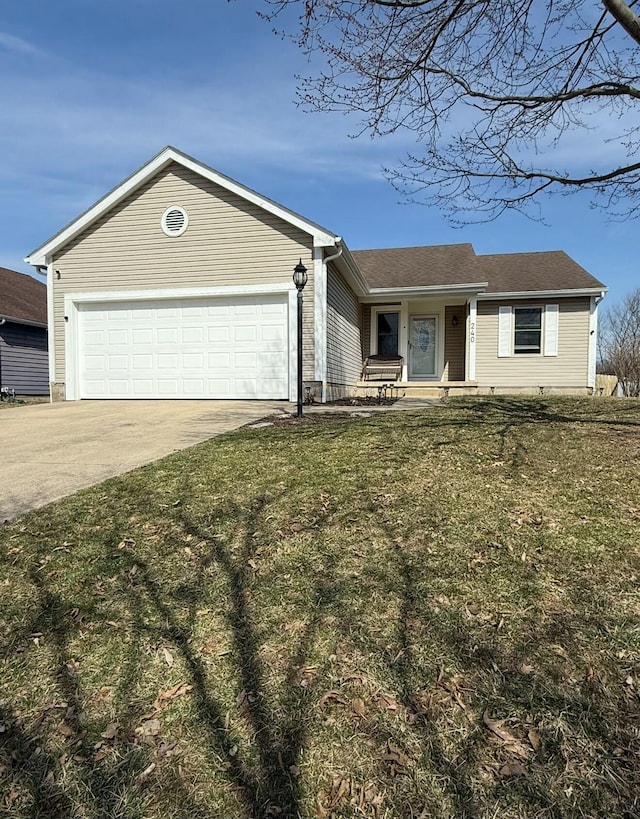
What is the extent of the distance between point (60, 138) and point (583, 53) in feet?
44.1

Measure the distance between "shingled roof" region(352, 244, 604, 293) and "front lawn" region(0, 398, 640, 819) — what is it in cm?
1080

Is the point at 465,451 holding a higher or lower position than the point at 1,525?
higher

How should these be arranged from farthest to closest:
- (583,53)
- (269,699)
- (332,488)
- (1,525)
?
(583,53)
(332,488)
(1,525)
(269,699)

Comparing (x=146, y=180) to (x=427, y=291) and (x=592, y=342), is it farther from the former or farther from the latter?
(x=592, y=342)

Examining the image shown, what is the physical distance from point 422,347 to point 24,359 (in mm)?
13715

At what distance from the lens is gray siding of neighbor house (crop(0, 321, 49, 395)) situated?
17.1 meters

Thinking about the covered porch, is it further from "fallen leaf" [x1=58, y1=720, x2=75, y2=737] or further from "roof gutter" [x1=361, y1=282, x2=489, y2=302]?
"fallen leaf" [x1=58, y1=720, x2=75, y2=737]

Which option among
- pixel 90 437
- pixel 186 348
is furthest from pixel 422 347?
pixel 90 437

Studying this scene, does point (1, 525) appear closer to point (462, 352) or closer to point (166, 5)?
point (166, 5)

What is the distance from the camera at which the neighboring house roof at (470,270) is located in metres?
14.1

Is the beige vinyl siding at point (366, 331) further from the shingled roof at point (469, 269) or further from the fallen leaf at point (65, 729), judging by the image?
the fallen leaf at point (65, 729)

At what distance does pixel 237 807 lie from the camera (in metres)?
1.59

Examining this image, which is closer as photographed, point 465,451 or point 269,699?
point 269,699

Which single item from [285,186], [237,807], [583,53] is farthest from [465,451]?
[285,186]
